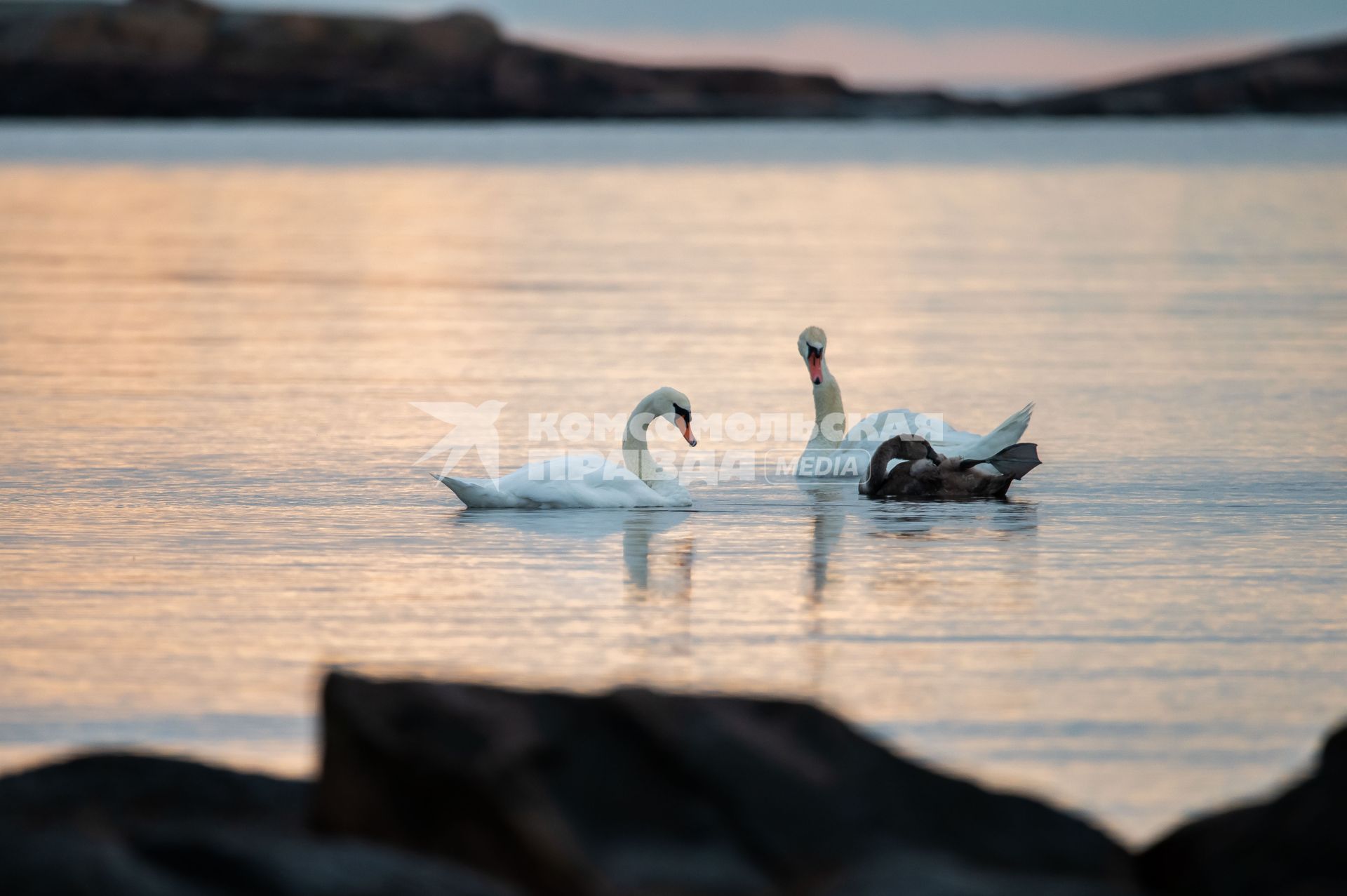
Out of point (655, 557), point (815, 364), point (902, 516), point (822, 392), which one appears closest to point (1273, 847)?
point (655, 557)

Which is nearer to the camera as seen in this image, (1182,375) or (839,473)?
(839,473)

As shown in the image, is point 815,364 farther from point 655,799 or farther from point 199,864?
point 199,864

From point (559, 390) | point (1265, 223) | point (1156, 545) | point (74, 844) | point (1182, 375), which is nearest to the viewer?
point (74, 844)

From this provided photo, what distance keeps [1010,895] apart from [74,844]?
87.9 inches

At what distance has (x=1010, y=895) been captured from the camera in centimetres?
508

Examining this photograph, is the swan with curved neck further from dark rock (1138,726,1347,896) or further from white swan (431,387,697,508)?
dark rock (1138,726,1347,896)

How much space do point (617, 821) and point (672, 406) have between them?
6618 mm

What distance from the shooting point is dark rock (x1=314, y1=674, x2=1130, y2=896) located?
17.2 ft

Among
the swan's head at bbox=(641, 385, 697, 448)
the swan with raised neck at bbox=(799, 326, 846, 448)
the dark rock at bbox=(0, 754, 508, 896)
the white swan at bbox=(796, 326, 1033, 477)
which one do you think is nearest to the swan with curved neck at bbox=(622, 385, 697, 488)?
the swan's head at bbox=(641, 385, 697, 448)

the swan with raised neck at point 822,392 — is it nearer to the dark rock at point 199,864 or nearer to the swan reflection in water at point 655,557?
the swan reflection in water at point 655,557

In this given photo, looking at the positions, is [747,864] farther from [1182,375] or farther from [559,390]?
[1182,375]

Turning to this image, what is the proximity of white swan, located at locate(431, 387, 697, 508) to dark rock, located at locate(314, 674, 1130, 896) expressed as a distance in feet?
18.7

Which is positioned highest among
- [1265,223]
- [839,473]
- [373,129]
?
[373,129]

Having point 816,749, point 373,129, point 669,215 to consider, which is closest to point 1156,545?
point 816,749
